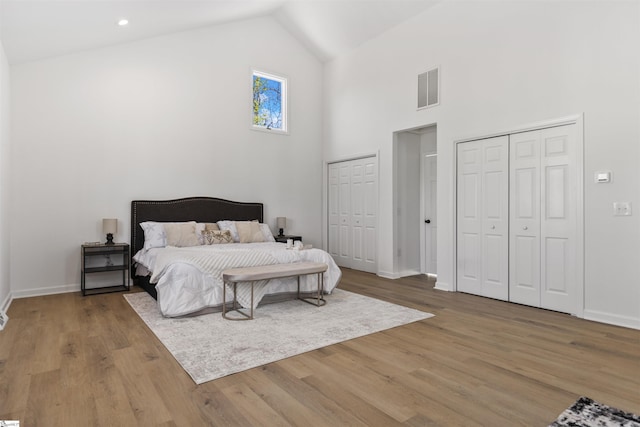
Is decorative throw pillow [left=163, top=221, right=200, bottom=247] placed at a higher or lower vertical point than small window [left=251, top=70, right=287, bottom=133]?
lower

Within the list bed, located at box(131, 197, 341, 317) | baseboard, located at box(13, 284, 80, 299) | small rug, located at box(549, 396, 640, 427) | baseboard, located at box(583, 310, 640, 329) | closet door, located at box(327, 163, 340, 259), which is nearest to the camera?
small rug, located at box(549, 396, 640, 427)

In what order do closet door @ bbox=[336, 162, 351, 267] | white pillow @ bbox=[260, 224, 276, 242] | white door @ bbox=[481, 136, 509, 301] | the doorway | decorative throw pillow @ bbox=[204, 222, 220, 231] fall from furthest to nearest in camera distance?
1. closet door @ bbox=[336, 162, 351, 267]
2. the doorway
3. white pillow @ bbox=[260, 224, 276, 242]
4. decorative throw pillow @ bbox=[204, 222, 220, 231]
5. white door @ bbox=[481, 136, 509, 301]

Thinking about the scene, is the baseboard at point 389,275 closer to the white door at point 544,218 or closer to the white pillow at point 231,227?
the white door at point 544,218

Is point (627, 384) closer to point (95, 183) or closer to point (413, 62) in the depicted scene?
point (413, 62)

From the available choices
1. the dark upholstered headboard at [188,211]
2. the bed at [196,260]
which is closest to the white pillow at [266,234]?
the bed at [196,260]

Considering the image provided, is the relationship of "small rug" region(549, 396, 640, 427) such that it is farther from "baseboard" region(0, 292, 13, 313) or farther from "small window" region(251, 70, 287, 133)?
"small window" region(251, 70, 287, 133)

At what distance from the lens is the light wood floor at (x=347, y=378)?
76.0 inches

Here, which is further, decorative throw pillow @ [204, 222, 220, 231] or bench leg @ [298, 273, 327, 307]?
decorative throw pillow @ [204, 222, 220, 231]

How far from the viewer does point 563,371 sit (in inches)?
97.3

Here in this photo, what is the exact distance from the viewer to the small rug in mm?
1848

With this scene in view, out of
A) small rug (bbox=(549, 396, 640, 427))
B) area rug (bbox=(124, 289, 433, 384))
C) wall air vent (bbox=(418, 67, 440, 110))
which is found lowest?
small rug (bbox=(549, 396, 640, 427))

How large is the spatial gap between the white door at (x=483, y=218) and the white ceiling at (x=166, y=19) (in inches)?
88.2

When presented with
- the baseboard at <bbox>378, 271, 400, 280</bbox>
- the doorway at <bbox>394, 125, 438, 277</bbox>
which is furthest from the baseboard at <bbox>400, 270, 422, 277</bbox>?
the baseboard at <bbox>378, 271, 400, 280</bbox>

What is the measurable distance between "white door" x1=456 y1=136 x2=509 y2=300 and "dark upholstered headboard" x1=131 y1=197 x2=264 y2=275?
325cm
